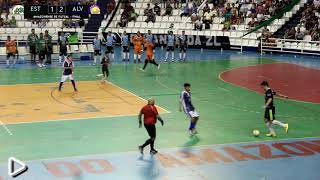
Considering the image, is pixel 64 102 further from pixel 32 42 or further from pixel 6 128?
A: pixel 32 42

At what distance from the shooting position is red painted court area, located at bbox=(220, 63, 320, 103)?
25312 millimetres

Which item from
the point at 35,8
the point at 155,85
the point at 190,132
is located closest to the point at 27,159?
the point at 190,132

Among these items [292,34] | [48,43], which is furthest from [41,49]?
[292,34]

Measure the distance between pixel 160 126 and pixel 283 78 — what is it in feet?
41.9

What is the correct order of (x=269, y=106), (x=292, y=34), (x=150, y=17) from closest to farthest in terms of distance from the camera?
(x=269, y=106) → (x=292, y=34) → (x=150, y=17)

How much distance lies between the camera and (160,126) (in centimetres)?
1872

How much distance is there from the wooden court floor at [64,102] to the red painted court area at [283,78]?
21.6 feet

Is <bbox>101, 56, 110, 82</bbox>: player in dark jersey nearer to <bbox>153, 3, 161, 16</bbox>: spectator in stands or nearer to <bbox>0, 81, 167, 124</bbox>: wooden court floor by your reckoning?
<bbox>0, 81, 167, 124</bbox>: wooden court floor

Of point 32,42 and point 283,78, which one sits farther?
point 32,42

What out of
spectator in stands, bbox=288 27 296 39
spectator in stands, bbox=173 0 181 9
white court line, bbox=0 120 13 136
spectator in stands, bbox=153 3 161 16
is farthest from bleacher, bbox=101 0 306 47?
white court line, bbox=0 120 13 136

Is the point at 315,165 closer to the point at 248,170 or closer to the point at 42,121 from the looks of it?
the point at 248,170

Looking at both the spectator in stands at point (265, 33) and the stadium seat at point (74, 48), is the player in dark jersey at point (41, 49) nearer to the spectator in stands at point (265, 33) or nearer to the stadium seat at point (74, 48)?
the stadium seat at point (74, 48)

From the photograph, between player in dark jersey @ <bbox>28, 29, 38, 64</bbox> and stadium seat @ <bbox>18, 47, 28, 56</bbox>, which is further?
stadium seat @ <bbox>18, 47, 28, 56</bbox>

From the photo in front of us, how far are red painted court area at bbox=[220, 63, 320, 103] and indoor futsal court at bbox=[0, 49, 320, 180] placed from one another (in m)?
0.05
